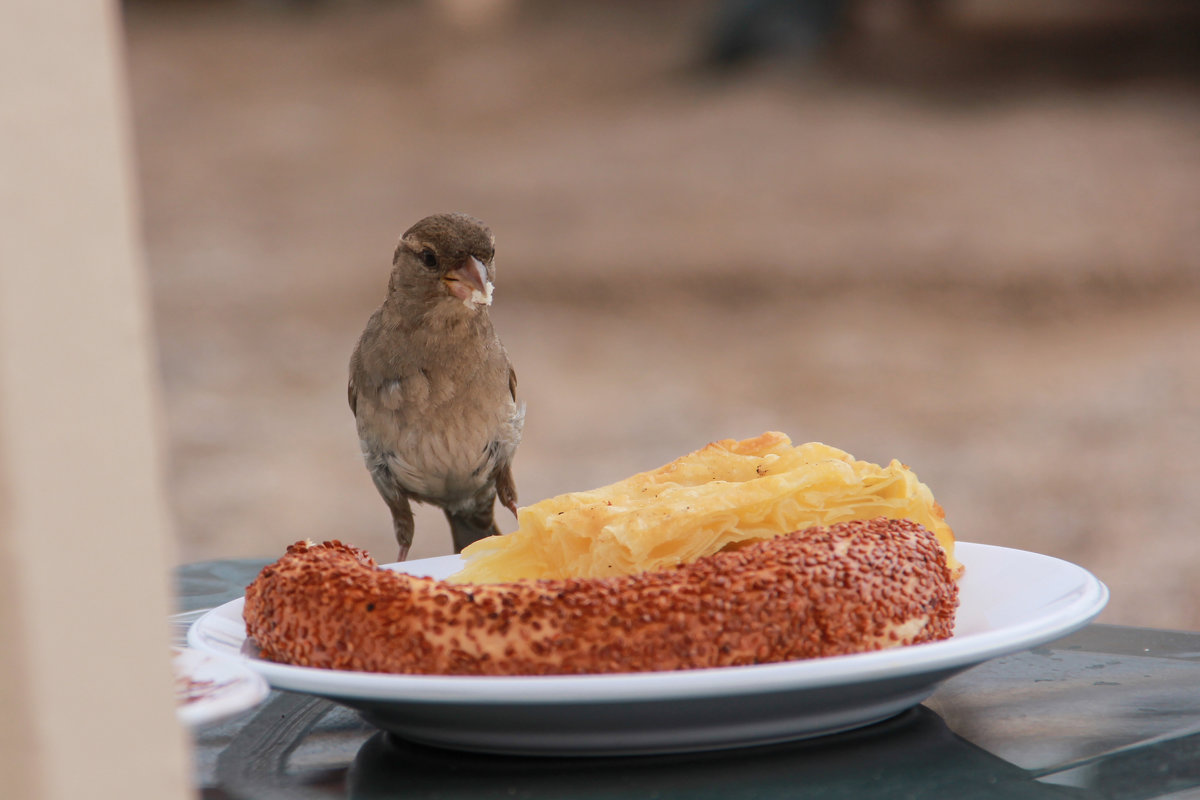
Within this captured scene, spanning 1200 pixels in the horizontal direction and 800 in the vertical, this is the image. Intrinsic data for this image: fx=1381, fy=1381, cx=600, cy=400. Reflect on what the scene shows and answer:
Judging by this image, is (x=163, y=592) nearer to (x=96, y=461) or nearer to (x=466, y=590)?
(x=96, y=461)

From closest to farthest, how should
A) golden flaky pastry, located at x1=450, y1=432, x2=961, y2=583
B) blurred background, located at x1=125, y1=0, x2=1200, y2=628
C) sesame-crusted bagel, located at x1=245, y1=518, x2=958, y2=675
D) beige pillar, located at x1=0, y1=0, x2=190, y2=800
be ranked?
beige pillar, located at x1=0, y1=0, x2=190, y2=800 < sesame-crusted bagel, located at x1=245, y1=518, x2=958, y2=675 < golden flaky pastry, located at x1=450, y1=432, x2=961, y2=583 < blurred background, located at x1=125, y1=0, x2=1200, y2=628

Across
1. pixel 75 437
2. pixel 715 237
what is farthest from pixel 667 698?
pixel 715 237

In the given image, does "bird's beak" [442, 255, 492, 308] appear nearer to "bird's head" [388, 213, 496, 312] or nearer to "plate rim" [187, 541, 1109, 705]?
"bird's head" [388, 213, 496, 312]

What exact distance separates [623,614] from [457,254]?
0.83 meters

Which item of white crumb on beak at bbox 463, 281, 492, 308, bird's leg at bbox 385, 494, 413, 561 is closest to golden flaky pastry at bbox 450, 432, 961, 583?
white crumb on beak at bbox 463, 281, 492, 308

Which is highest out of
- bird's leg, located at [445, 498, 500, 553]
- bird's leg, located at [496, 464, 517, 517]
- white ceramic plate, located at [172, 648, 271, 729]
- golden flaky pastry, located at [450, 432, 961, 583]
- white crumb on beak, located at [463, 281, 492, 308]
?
white crumb on beak, located at [463, 281, 492, 308]

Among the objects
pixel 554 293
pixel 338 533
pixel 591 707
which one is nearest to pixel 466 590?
pixel 591 707

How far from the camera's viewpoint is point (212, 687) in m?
0.80

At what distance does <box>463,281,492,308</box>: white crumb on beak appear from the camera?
1.74m

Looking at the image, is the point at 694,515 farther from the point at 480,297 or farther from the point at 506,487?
the point at 506,487

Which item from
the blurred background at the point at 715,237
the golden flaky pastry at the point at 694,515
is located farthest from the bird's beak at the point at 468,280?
the blurred background at the point at 715,237

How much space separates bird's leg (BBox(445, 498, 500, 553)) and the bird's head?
43 cm

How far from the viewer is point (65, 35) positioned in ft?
1.77

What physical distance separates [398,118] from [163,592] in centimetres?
1496
